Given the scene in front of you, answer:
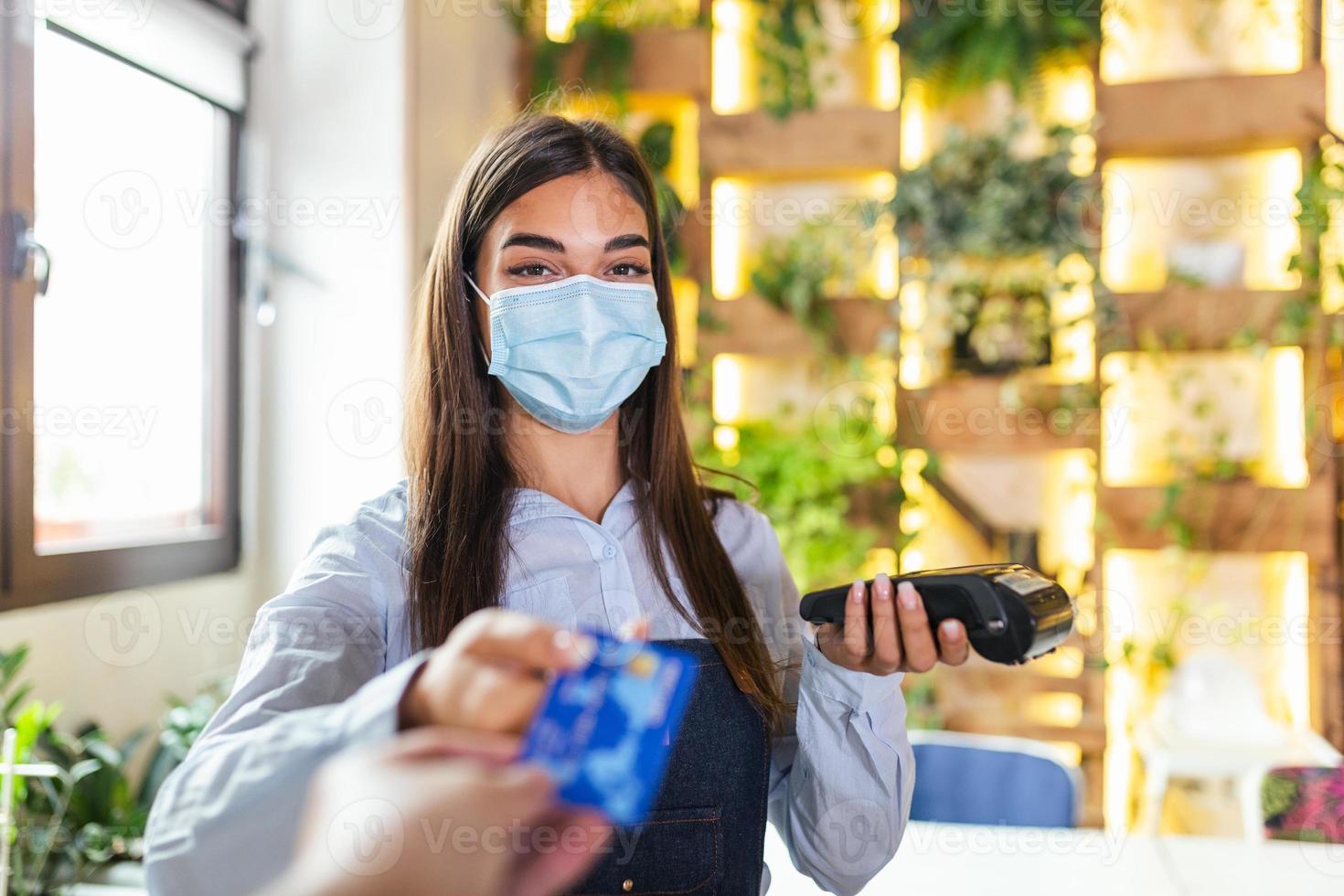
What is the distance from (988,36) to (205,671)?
8.83 feet

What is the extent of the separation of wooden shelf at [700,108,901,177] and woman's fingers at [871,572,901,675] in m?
2.41

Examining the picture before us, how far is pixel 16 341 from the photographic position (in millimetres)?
1801

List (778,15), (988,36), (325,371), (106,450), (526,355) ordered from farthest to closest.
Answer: (778,15), (988,36), (325,371), (106,450), (526,355)

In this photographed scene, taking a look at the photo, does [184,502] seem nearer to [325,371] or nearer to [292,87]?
[325,371]

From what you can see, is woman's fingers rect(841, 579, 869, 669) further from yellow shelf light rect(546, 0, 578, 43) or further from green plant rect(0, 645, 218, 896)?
yellow shelf light rect(546, 0, 578, 43)

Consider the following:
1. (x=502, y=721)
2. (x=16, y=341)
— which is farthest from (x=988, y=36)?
(x=502, y=721)

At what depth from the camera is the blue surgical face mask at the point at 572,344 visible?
3.74ft

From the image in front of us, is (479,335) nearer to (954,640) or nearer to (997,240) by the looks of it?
(954,640)

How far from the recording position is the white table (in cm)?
153

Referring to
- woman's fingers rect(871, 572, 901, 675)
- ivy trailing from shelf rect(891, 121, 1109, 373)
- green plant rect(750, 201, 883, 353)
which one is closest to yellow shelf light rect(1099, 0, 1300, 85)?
ivy trailing from shelf rect(891, 121, 1109, 373)

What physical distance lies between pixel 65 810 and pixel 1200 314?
120 inches

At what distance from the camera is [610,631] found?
3.69 feet

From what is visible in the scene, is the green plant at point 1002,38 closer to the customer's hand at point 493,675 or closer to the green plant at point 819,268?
the green plant at point 819,268

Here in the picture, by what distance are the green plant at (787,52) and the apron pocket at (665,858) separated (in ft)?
8.32
